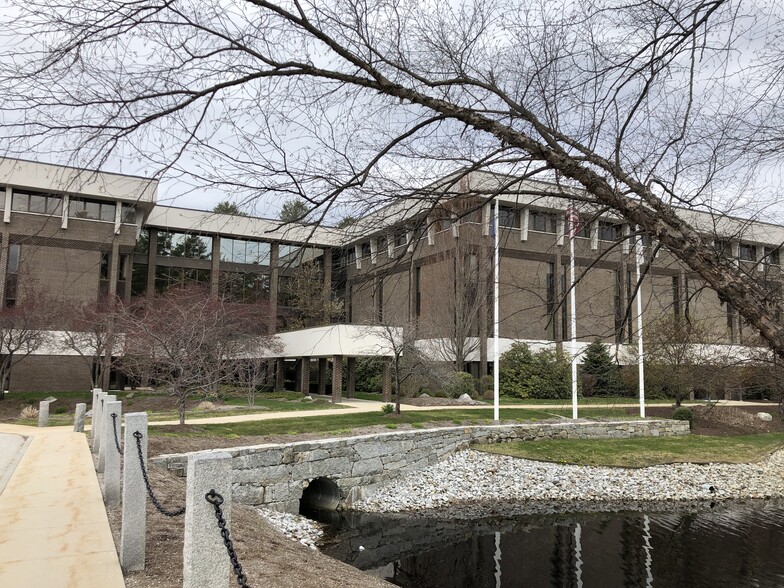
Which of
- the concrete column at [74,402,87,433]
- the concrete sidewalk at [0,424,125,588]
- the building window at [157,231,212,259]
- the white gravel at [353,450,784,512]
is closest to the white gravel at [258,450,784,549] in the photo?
the white gravel at [353,450,784,512]

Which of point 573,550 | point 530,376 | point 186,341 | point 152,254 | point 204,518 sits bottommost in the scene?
point 573,550

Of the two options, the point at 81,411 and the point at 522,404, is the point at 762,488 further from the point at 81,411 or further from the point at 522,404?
the point at 81,411

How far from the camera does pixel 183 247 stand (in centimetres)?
4009

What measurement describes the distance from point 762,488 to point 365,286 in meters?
17.1

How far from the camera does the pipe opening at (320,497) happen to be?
570 inches

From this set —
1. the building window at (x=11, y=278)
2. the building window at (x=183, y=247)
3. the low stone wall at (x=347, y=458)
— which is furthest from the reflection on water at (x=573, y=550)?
the building window at (x=183, y=247)

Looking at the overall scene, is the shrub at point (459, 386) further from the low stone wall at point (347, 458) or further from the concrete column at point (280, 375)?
the concrete column at point (280, 375)

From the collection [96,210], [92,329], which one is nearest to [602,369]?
[92,329]

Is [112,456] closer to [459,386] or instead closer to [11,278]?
[459,386]

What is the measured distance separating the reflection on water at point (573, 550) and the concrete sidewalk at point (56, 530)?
4955 mm

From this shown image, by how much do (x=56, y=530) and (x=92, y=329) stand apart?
77.3 feet

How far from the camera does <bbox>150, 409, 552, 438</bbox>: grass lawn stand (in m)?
15.1

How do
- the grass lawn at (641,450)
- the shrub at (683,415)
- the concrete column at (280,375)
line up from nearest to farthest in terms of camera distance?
the grass lawn at (641,450) → the shrub at (683,415) → the concrete column at (280,375)

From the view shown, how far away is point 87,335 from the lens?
89.0 ft
